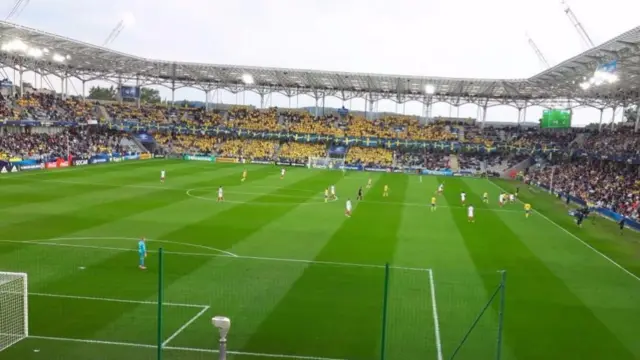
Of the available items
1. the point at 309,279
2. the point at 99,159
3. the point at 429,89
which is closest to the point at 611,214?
the point at 309,279

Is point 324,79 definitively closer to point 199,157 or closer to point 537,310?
point 199,157

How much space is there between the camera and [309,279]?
62.7 feet

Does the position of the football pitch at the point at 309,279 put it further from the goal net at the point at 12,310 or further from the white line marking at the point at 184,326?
the goal net at the point at 12,310

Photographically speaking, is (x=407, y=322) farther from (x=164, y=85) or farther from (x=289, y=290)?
(x=164, y=85)

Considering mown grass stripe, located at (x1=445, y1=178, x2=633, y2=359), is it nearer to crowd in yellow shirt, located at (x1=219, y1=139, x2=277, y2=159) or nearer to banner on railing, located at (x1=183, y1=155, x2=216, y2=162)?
Result: banner on railing, located at (x1=183, y1=155, x2=216, y2=162)

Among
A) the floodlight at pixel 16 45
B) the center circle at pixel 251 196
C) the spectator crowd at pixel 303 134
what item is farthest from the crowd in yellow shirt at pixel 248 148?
the center circle at pixel 251 196

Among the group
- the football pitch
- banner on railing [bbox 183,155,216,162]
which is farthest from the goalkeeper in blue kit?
banner on railing [bbox 183,155,216,162]

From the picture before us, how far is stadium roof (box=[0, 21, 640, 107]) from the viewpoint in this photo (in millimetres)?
52487

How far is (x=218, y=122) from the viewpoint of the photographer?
8562 centimetres

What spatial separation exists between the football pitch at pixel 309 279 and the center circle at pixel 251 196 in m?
0.62

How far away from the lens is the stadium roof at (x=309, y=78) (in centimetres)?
5249

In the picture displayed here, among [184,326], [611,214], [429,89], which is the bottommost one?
[184,326]

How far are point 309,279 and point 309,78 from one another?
195ft

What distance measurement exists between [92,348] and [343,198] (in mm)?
29237
